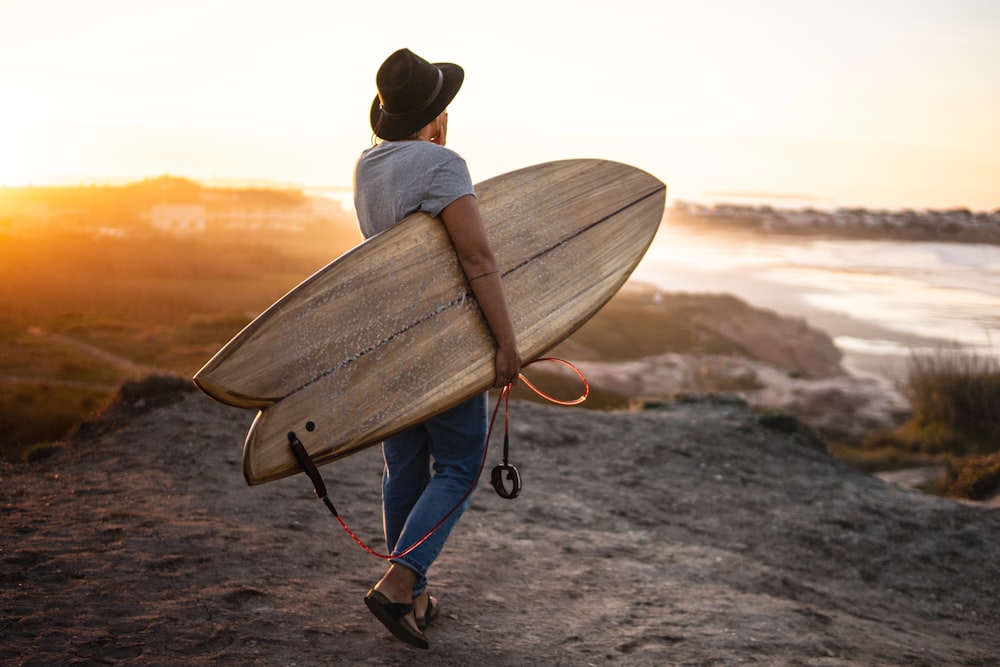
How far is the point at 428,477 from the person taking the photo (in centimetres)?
266

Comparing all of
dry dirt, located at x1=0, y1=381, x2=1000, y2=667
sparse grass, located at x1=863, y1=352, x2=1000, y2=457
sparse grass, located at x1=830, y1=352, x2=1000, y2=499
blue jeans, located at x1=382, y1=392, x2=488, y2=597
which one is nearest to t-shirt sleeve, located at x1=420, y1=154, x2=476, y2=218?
blue jeans, located at x1=382, y1=392, x2=488, y2=597

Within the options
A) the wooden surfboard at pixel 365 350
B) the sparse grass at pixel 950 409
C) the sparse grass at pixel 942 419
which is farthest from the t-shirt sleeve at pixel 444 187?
the sparse grass at pixel 950 409

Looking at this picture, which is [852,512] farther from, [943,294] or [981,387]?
[943,294]

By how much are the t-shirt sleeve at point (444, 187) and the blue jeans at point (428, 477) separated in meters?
0.65

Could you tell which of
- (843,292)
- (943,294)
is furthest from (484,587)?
(843,292)

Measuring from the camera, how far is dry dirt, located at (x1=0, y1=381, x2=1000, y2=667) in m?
2.64

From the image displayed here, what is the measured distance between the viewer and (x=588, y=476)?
18.6 feet

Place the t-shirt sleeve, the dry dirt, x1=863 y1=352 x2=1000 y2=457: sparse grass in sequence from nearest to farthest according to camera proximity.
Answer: the t-shirt sleeve → the dry dirt → x1=863 y1=352 x2=1000 y2=457: sparse grass

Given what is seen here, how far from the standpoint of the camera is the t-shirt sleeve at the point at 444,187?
226cm

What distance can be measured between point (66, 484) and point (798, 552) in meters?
4.29

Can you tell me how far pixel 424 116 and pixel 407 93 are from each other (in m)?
0.09

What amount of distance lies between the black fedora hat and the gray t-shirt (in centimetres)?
7

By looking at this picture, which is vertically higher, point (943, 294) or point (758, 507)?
point (943, 294)

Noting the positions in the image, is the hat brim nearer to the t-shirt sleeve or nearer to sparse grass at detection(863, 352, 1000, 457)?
the t-shirt sleeve
